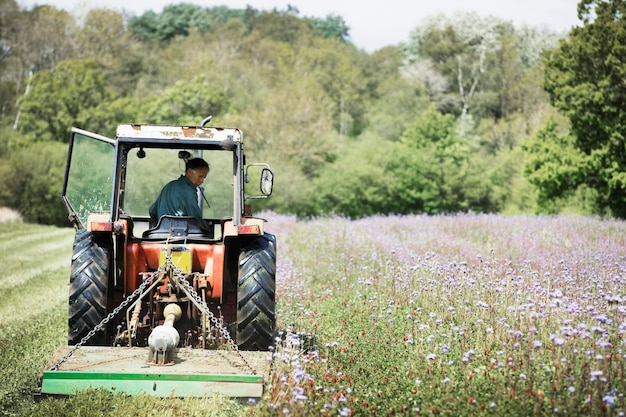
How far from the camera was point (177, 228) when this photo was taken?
737 cm

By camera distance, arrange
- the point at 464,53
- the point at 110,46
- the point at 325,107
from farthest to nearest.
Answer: the point at 464,53 → the point at 110,46 → the point at 325,107

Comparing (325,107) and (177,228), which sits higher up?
(325,107)

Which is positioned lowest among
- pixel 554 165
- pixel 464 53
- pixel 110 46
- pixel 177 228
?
pixel 177 228

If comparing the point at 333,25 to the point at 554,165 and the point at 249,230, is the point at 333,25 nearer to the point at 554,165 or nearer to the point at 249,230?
the point at 554,165

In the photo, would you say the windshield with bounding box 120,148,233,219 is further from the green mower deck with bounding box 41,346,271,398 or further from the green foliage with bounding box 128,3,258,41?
the green foliage with bounding box 128,3,258,41

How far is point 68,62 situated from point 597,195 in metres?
33.4

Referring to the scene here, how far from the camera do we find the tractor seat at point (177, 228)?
24.1 ft

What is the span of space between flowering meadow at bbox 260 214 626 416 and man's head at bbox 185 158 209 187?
1.80 meters

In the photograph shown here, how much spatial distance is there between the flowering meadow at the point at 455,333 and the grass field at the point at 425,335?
20 millimetres

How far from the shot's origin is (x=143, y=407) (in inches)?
221

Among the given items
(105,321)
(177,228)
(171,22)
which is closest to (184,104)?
(177,228)

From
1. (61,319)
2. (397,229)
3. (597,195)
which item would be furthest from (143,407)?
(597,195)

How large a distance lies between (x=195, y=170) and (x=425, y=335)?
2848 millimetres

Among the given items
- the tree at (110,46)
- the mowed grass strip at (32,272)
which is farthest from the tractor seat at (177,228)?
the tree at (110,46)
